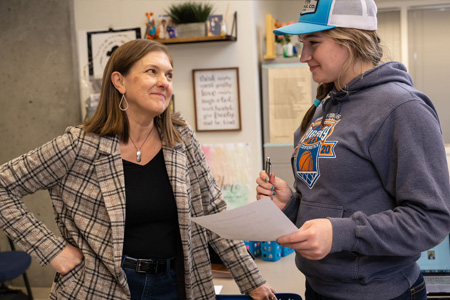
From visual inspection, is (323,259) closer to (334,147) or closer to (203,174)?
(334,147)

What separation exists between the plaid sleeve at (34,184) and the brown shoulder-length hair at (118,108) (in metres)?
0.08

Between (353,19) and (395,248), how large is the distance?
539mm

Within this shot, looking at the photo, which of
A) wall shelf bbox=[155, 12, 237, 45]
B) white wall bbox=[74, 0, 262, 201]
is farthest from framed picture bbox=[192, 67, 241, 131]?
wall shelf bbox=[155, 12, 237, 45]

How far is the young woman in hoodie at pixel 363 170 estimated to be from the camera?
111 centimetres

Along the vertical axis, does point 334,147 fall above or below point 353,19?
below

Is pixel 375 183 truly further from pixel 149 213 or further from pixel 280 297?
pixel 149 213

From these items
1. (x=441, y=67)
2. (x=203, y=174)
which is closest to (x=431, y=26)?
(x=441, y=67)

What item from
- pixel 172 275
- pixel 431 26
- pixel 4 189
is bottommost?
pixel 172 275

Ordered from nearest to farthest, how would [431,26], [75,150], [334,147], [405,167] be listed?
[405,167], [334,147], [75,150], [431,26]

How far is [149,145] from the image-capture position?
1.80 metres

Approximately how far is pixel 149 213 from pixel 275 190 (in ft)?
1.41

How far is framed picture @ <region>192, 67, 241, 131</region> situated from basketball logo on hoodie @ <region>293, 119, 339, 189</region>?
225 cm

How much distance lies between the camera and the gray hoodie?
1.11m

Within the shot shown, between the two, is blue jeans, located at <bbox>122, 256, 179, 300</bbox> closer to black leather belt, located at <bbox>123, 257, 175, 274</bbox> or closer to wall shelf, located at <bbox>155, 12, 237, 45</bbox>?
black leather belt, located at <bbox>123, 257, 175, 274</bbox>
